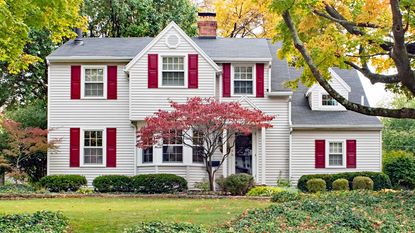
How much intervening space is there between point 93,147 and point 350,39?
12.7m

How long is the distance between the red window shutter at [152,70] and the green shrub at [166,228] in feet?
46.3

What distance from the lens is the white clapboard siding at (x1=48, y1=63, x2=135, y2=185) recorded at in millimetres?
24562

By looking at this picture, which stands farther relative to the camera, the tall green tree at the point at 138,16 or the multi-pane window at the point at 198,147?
the tall green tree at the point at 138,16

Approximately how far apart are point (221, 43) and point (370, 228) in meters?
16.5

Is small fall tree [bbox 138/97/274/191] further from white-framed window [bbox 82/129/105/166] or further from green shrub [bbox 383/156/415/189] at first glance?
Answer: green shrub [bbox 383/156/415/189]

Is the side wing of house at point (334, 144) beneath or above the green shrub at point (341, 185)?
above

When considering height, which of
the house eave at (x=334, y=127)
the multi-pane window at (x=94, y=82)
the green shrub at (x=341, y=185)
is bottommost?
the green shrub at (x=341, y=185)

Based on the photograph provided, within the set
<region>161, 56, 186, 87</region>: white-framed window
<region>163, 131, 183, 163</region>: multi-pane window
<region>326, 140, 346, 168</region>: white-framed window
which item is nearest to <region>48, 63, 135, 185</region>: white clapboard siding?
<region>163, 131, 183, 163</region>: multi-pane window

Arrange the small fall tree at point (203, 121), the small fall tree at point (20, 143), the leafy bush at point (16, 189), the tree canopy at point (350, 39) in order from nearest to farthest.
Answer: the tree canopy at point (350, 39)
the small fall tree at point (203, 121)
the leafy bush at point (16, 189)
the small fall tree at point (20, 143)

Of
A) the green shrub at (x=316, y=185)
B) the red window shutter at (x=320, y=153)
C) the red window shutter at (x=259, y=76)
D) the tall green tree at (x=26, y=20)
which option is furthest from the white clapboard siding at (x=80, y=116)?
the tall green tree at (x=26, y=20)

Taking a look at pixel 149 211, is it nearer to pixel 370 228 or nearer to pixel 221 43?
pixel 370 228

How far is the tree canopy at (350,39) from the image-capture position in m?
13.8

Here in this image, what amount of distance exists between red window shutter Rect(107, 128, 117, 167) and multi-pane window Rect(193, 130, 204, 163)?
3.25m

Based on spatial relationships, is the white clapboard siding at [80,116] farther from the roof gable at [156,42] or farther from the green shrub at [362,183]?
the green shrub at [362,183]
